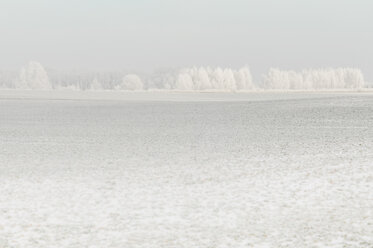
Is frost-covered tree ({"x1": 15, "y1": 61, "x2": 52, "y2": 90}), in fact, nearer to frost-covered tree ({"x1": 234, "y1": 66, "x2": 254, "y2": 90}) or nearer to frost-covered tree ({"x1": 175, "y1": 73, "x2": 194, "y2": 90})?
frost-covered tree ({"x1": 175, "y1": 73, "x2": 194, "y2": 90})

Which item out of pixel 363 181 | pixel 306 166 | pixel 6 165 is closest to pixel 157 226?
pixel 363 181

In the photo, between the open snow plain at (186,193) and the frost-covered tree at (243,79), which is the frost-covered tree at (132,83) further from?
the open snow plain at (186,193)

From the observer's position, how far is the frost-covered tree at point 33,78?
163 meters

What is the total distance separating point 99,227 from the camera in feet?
31.2

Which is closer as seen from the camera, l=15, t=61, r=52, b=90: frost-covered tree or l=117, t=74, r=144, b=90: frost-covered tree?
l=15, t=61, r=52, b=90: frost-covered tree

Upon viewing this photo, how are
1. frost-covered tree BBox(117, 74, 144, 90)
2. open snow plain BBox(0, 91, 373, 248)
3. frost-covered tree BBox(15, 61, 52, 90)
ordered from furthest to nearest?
frost-covered tree BBox(117, 74, 144, 90) < frost-covered tree BBox(15, 61, 52, 90) < open snow plain BBox(0, 91, 373, 248)

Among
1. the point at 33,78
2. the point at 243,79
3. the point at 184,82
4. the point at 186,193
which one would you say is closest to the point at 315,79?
the point at 243,79

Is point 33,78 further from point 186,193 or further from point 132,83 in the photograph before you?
point 186,193

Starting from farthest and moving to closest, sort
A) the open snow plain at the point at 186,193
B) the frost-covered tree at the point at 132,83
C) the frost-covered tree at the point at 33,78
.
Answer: the frost-covered tree at the point at 132,83 < the frost-covered tree at the point at 33,78 < the open snow plain at the point at 186,193

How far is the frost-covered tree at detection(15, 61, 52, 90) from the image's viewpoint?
535 feet

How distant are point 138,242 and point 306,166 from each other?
29.5 feet

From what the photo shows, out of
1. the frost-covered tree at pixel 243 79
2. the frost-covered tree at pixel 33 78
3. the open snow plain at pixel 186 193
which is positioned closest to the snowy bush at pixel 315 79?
the frost-covered tree at pixel 243 79

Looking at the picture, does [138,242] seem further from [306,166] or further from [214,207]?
[306,166]

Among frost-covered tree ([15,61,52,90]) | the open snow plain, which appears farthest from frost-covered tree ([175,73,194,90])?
the open snow plain
